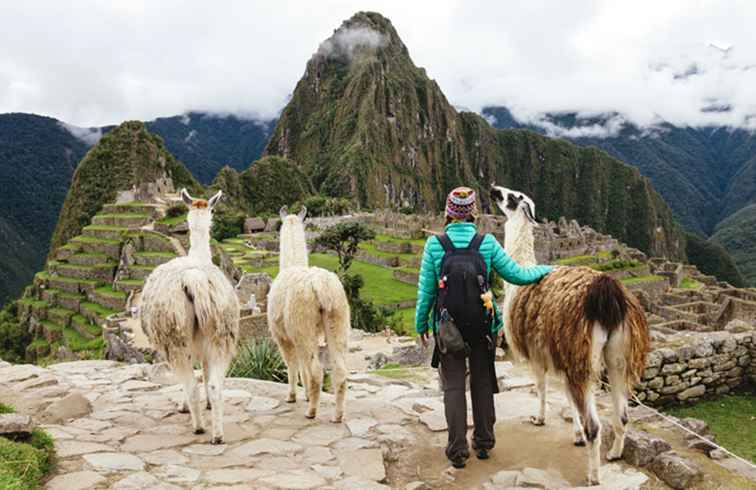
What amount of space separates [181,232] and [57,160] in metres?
56.3

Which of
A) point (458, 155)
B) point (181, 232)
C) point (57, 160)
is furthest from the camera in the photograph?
point (458, 155)

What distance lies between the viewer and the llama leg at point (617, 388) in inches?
146

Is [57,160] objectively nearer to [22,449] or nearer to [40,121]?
[40,121]

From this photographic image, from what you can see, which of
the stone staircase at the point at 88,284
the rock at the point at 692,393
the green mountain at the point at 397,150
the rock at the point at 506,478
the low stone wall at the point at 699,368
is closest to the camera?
the rock at the point at 506,478

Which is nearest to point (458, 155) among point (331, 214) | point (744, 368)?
point (331, 214)

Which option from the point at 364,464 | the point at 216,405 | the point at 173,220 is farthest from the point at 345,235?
the point at 364,464

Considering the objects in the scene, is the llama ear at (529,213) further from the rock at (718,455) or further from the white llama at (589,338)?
the rock at (718,455)

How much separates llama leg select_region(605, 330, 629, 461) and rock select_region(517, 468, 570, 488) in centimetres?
50

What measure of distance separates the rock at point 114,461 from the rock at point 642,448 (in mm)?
3279

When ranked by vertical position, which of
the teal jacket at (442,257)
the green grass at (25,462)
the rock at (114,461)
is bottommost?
the rock at (114,461)

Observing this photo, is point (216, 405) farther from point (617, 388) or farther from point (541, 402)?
point (617, 388)

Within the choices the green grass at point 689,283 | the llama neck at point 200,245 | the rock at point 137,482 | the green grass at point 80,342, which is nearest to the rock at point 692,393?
the llama neck at point 200,245

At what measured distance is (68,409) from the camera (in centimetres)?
477

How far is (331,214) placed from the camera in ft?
245
